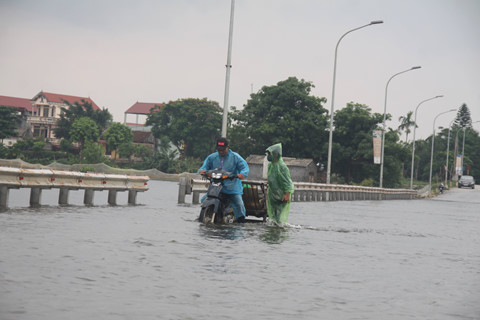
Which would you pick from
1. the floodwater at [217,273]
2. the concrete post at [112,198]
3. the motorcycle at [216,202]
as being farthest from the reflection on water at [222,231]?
the concrete post at [112,198]

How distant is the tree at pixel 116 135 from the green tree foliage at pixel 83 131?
5.93 feet

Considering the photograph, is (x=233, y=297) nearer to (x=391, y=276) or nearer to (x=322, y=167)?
(x=391, y=276)

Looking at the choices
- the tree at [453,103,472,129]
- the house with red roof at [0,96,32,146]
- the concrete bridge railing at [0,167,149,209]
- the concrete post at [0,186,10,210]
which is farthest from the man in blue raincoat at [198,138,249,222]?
the tree at [453,103,472,129]

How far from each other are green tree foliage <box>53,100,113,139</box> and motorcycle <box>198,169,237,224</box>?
262 feet

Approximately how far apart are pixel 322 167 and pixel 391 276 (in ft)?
225

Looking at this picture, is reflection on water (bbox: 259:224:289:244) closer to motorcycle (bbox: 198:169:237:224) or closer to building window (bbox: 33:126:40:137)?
motorcycle (bbox: 198:169:237:224)

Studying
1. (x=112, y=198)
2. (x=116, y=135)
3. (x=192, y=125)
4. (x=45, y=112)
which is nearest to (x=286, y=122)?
(x=192, y=125)

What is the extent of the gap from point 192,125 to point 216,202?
80.4m

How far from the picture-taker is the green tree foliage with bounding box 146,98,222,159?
9369cm

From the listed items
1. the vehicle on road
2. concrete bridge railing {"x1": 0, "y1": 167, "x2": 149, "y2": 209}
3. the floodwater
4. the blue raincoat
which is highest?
the vehicle on road

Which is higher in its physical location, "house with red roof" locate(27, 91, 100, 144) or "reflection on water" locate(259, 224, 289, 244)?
"house with red roof" locate(27, 91, 100, 144)

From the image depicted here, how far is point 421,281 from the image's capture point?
8.59 meters

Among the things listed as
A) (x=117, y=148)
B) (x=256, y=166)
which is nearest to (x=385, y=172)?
(x=256, y=166)

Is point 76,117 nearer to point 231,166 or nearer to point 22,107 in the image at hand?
point 22,107
